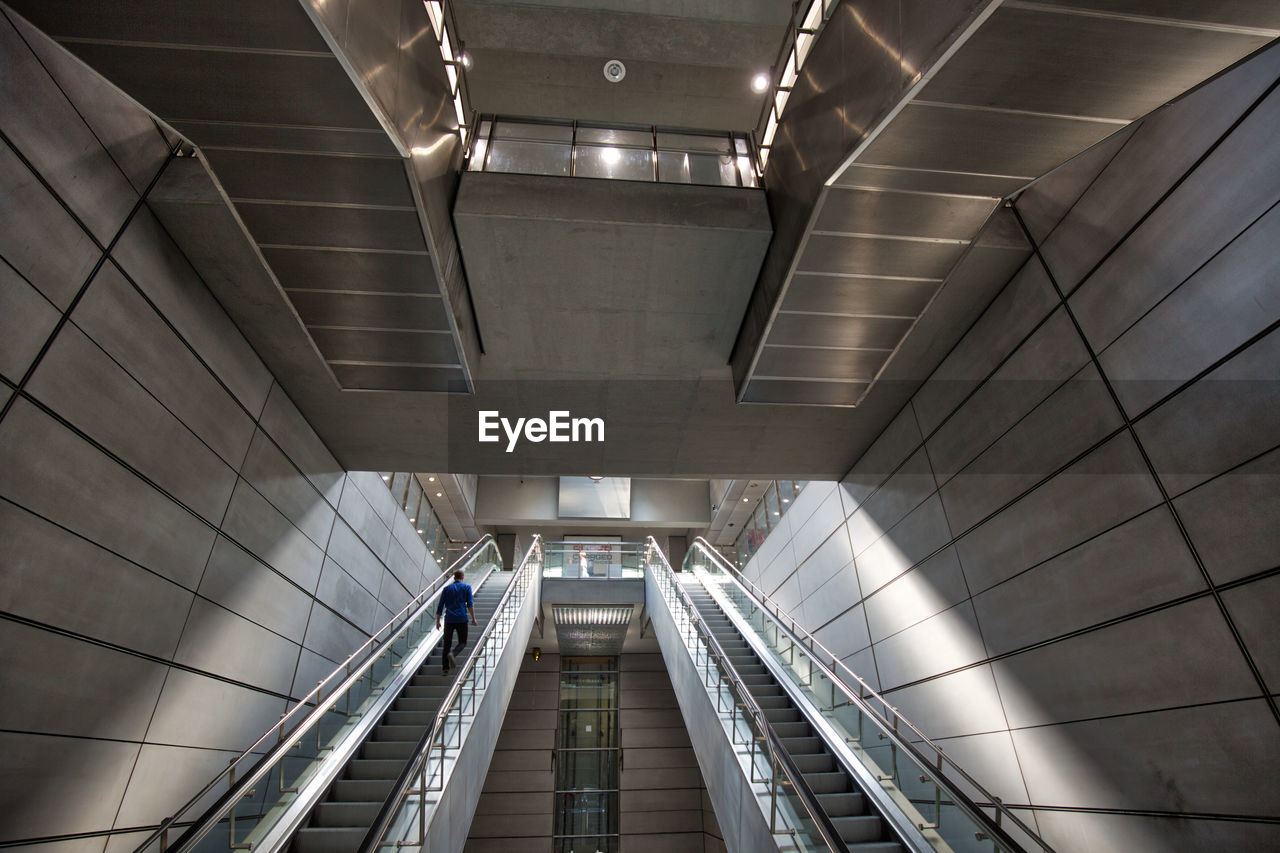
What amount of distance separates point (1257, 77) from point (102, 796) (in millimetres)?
8606

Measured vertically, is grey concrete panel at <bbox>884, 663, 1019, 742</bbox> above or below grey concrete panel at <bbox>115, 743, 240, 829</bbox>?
above

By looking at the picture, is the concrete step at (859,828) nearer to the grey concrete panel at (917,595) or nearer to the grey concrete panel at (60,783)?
the grey concrete panel at (917,595)

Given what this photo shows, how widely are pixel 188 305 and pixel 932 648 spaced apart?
26.9ft

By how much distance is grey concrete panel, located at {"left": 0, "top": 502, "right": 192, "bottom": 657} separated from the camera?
358cm

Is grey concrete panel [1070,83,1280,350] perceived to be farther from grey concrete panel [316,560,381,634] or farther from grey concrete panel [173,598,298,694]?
grey concrete panel [316,560,381,634]

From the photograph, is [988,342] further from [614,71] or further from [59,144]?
[59,144]

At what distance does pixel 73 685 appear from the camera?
4047 mm

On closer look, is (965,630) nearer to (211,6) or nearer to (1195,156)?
(1195,156)

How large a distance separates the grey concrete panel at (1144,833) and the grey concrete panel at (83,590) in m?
7.15

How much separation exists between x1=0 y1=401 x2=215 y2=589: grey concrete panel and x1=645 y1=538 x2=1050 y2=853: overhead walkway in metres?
5.31

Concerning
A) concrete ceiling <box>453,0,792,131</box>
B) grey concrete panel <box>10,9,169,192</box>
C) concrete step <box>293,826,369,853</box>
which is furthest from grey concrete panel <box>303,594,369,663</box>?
concrete ceiling <box>453,0,792,131</box>

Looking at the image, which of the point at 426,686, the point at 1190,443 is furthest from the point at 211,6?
the point at 426,686

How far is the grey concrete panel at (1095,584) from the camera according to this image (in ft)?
12.8

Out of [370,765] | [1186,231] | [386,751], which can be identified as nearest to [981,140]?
[1186,231]
